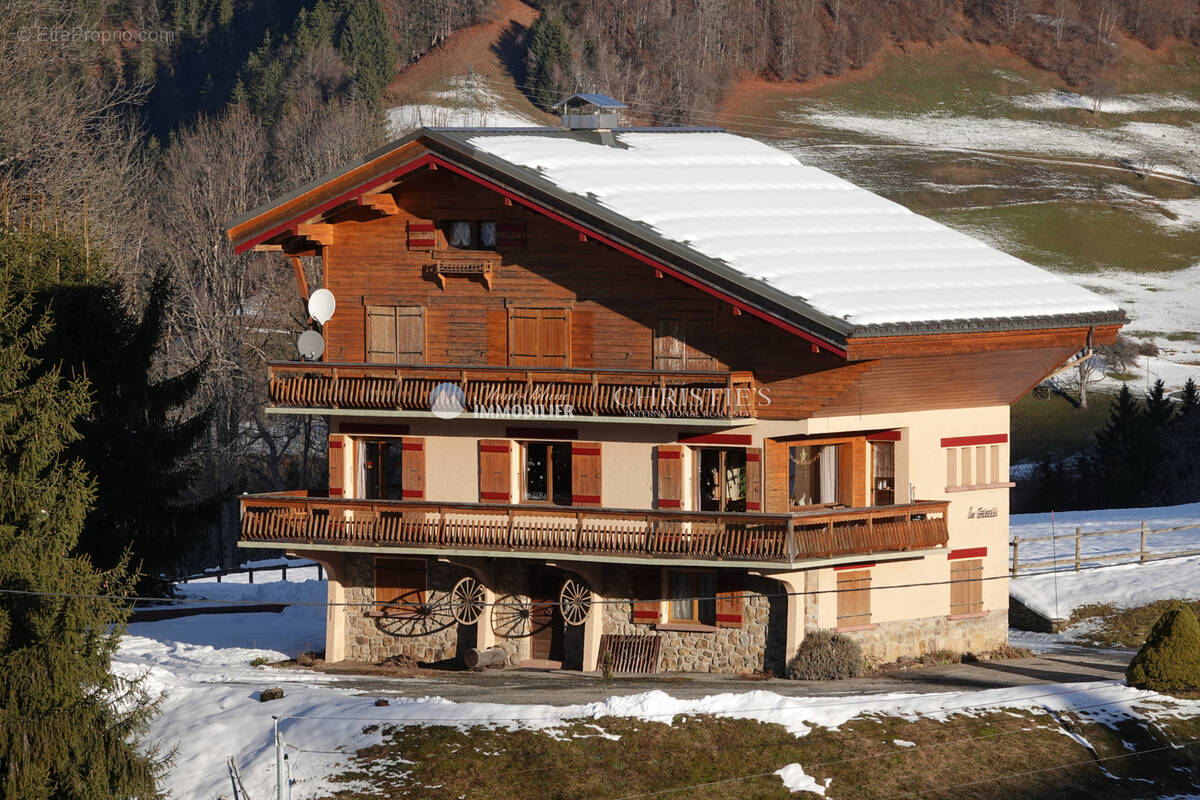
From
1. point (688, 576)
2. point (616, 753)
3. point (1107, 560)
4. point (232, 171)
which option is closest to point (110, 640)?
point (616, 753)

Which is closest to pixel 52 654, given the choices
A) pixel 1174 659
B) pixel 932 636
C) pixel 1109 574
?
pixel 932 636

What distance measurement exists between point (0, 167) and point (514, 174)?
34429 mm

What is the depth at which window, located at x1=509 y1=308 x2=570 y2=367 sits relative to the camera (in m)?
42.8

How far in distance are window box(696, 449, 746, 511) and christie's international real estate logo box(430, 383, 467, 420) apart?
5.44 m

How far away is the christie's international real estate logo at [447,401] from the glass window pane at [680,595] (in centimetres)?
603

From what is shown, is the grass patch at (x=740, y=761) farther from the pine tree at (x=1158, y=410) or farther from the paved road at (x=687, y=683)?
the pine tree at (x=1158, y=410)

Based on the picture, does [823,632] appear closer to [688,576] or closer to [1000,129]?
[688,576]

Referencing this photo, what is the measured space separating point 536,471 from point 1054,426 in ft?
152

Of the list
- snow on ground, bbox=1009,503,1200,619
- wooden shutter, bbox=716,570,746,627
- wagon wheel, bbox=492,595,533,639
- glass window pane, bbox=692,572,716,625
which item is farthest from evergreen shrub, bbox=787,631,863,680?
snow on ground, bbox=1009,503,1200,619

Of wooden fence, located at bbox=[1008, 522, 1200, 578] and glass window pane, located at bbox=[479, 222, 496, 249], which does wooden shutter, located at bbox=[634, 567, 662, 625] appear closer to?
glass window pane, located at bbox=[479, 222, 496, 249]

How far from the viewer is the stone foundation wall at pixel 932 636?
43.0m

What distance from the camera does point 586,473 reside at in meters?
42.8

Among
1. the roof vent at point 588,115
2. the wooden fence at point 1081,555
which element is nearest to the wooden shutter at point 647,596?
the roof vent at point 588,115

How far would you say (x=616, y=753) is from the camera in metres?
34.9
